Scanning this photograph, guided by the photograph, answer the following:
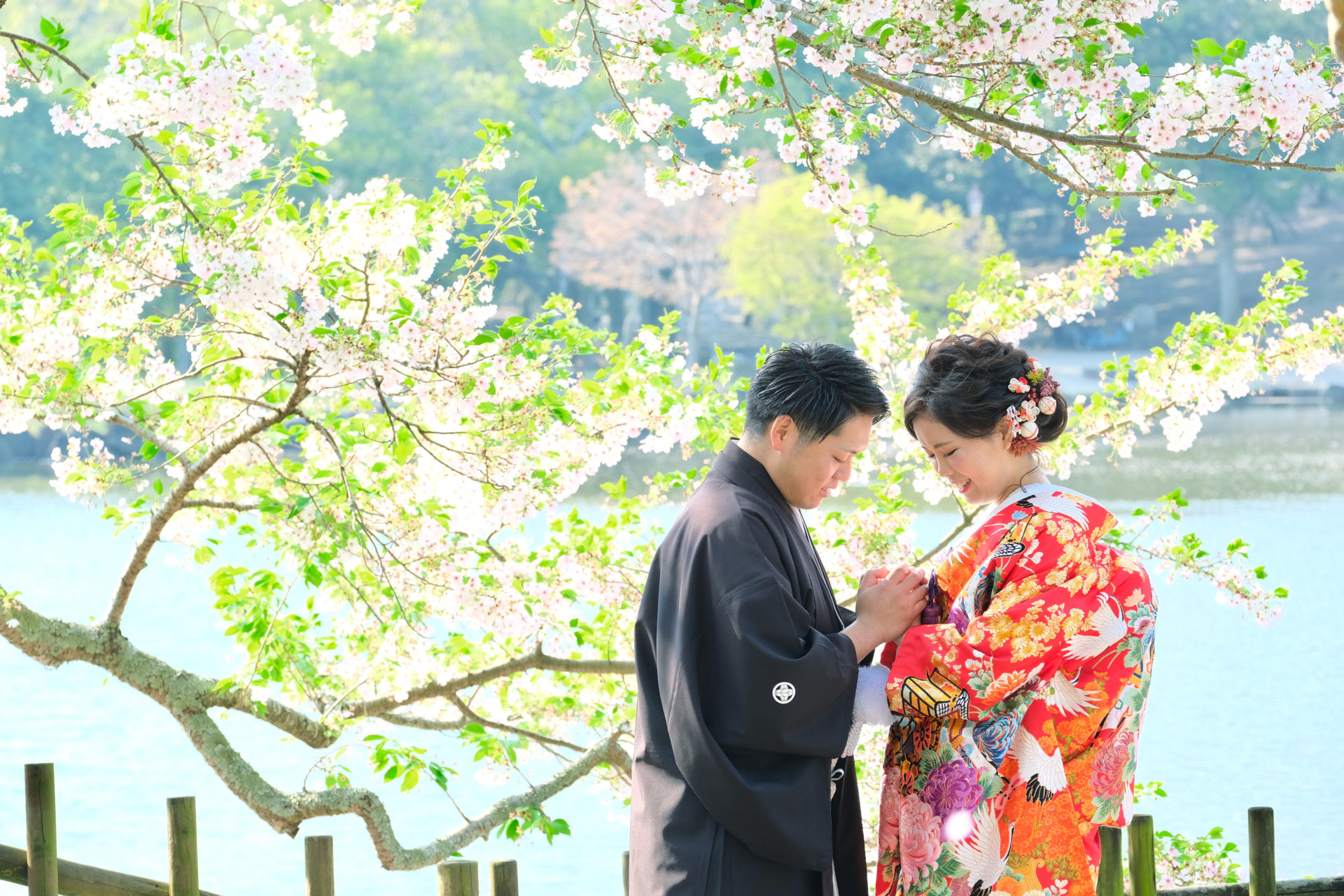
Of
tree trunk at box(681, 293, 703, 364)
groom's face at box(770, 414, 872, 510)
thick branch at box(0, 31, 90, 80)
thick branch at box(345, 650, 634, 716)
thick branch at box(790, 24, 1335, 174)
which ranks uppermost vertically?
tree trunk at box(681, 293, 703, 364)

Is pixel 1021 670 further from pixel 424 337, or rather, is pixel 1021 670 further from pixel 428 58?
pixel 428 58

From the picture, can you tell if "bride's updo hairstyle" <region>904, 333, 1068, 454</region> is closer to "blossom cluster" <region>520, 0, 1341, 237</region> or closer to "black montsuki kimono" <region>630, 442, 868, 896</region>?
"black montsuki kimono" <region>630, 442, 868, 896</region>

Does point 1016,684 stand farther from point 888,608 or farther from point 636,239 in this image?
point 636,239

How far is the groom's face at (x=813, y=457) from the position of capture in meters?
1.94

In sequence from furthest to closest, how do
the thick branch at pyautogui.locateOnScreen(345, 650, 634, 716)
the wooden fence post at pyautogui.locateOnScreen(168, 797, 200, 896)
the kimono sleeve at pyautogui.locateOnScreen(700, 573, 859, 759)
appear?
the thick branch at pyautogui.locateOnScreen(345, 650, 634, 716)
the wooden fence post at pyautogui.locateOnScreen(168, 797, 200, 896)
the kimono sleeve at pyautogui.locateOnScreen(700, 573, 859, 759)

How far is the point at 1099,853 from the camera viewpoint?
2045 millimetres

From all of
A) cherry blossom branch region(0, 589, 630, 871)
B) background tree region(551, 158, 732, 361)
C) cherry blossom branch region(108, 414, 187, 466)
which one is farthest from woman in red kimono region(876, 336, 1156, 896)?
background tree region(551, 158, 732, 361)

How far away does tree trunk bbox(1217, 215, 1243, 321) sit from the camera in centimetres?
3647

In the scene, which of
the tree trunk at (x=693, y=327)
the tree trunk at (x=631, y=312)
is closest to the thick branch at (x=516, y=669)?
the tree trunk at (x=693, y=327)

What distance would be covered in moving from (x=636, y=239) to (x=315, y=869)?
32281 millimetres

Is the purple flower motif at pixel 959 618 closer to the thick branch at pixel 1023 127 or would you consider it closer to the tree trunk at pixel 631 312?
the thick branch at pixel 1023 127

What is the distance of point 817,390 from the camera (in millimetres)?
1924

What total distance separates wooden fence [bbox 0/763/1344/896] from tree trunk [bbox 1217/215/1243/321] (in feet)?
121

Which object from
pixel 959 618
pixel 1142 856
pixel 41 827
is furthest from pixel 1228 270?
pixel 41 827
